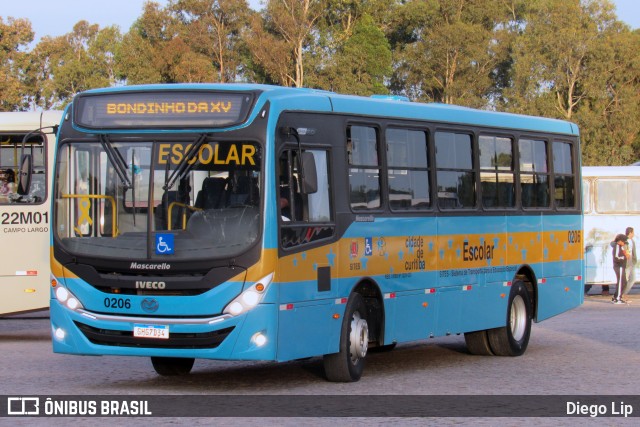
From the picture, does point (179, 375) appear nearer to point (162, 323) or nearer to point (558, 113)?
point (162, 323)

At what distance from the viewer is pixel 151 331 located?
39.5 feet

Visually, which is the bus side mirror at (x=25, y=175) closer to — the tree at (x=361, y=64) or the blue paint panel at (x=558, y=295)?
the blue paint panel at (x=558, y=295)

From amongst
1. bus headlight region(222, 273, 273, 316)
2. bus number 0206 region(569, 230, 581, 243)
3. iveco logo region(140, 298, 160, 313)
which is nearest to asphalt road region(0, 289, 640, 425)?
iveco logo region(140, 298, 160, 313)

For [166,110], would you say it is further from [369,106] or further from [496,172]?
[496,172]

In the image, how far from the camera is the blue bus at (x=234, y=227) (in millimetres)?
12008

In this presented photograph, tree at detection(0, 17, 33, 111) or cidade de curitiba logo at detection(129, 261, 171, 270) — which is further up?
tree at detection(0, 17, 33, 111)

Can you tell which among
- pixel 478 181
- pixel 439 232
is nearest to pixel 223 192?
pixel 439 232

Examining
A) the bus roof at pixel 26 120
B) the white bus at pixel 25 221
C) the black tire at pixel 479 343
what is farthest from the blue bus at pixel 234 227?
the bus roof at pixel 26 120

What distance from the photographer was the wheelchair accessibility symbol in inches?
475

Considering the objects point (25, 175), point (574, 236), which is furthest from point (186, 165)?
point (574, 236)

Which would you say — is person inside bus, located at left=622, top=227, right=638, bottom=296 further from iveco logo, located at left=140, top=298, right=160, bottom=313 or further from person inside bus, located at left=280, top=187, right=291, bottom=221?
iveco logo, located at left=140, top=298, right=160, bottom=313

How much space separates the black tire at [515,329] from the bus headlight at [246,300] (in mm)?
5855

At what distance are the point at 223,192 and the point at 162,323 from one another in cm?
133

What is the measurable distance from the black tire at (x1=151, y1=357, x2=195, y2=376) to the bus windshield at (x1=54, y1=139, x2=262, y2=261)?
78.6 inches
